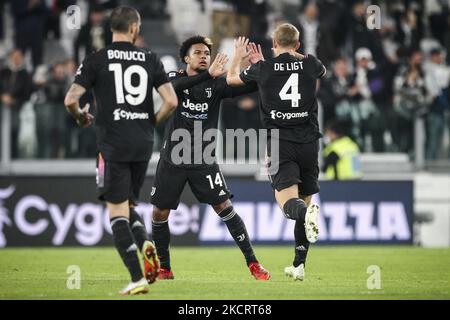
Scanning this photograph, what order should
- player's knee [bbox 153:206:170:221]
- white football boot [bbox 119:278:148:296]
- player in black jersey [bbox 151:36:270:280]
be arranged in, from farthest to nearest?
player's knee [bbox 153:206:170:221] → player in black jersey [bbox 151:36:270:280] → white football boot [bbox 119:278:148:296]

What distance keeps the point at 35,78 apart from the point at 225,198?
8791mm

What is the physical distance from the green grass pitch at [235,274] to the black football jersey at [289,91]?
61.5 inches

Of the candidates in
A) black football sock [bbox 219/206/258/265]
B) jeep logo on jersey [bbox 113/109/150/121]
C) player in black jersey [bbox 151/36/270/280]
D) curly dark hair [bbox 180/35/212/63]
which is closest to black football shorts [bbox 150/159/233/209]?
player in black jersey [bbox 151/36/270/280]

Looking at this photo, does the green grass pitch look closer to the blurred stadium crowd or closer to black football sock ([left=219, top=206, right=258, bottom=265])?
black football sock ([left=219, top=206, right=258, bottom=265])

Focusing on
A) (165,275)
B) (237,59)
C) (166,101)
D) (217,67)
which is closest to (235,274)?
(165,275)

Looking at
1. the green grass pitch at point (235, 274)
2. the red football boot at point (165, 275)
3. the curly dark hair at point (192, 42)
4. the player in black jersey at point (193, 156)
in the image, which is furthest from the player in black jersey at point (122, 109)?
the red football boot at point (165, 275)

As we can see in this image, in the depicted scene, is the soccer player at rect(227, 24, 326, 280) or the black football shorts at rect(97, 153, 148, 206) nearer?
the black football shorts at rect(97, 153, 148, 206)

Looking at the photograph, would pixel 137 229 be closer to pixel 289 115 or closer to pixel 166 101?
pixel 166 101

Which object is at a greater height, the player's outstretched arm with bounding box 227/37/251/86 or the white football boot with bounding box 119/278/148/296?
the player's outstretched arm with bounding box 227/37/251/86

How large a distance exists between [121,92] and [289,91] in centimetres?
222

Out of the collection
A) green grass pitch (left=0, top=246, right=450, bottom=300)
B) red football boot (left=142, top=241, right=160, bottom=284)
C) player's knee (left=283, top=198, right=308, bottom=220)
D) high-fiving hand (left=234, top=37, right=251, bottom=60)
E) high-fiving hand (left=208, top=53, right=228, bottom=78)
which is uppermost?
high-fiving hand (left=234, top=37, right=251, bottom=60)

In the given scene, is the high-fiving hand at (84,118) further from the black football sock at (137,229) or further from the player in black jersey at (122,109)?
the black football sock at (137,229)

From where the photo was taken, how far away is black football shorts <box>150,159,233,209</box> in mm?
11055
